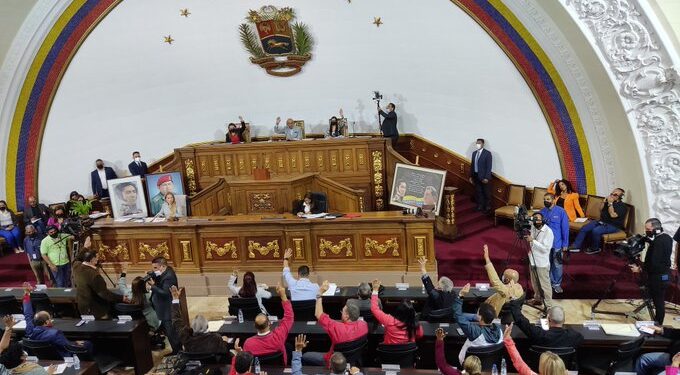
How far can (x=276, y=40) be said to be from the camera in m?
11.7

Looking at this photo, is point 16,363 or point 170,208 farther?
point 170,208

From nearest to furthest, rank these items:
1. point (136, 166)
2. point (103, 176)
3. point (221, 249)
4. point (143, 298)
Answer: point (143, 298), point (221, 249), point (136, 166), point (103, 176)

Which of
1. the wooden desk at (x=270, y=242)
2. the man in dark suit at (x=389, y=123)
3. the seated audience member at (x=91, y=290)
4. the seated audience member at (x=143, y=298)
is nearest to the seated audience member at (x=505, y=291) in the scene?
the wooden desk at (x=270, y=242)

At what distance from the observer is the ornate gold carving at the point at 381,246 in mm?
7680

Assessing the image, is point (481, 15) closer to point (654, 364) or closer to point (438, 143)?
point (438, 143)

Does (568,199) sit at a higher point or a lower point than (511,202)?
higher

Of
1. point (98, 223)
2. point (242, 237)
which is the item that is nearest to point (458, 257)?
point (242, 237)

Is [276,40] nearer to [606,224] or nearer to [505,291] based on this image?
[606,224]

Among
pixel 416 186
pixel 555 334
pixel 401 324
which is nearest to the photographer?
pixel 555 334

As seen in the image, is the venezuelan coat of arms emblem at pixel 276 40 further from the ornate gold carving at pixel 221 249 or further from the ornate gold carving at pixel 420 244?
the ornate gold carving at pixel 420 244

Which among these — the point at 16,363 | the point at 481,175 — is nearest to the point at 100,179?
the point at 481,175

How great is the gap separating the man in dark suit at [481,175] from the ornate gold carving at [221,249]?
16.8 ft

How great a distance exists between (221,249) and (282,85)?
556 centimetres

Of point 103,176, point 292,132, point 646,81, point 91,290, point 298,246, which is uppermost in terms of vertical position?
point 646,81
